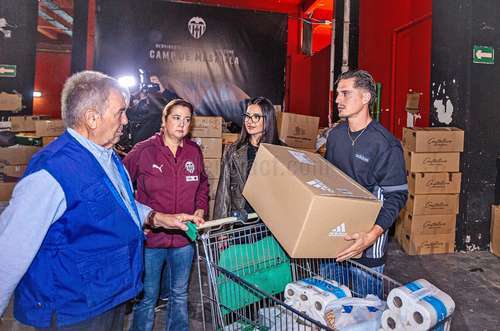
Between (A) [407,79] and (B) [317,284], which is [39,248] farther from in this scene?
(A) [407,79]

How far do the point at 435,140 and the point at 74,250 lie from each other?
372 centimetres

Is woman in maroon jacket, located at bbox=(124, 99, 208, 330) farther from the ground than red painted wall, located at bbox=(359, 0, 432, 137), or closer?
closer

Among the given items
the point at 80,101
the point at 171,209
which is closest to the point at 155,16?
the point at 171,209

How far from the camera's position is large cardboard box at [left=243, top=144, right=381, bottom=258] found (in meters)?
1.36

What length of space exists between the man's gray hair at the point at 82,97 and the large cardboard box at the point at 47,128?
4.59m

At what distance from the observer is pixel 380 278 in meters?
1.72

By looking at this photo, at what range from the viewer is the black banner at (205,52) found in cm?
600

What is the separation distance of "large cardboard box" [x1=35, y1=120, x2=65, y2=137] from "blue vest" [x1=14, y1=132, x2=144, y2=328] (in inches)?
186

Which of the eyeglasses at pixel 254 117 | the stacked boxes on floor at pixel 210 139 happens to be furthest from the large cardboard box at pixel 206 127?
the eyeglasses at pixel 254 117

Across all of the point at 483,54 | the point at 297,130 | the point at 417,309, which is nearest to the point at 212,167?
the point at 297,130

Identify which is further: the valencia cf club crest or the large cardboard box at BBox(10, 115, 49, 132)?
the large cardboard box at BBox(10, 115, 49, 132)

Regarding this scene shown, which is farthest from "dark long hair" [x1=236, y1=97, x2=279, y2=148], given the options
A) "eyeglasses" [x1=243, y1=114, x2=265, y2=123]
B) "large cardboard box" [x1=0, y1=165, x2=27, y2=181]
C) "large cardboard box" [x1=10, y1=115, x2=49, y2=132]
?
"large cardboard box" [x1=10, y1=115, x2=49, y2=132]

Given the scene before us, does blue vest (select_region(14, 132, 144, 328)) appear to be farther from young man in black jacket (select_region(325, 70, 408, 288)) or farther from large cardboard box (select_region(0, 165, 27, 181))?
large cardboard box (select_region(0, 165, 27, 181))

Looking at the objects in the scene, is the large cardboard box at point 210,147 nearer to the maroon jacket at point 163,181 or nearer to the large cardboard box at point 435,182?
the large cardboard box at point 435,182
